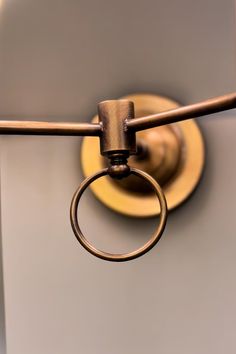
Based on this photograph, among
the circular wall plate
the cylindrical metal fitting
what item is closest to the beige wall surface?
the circular wall plate

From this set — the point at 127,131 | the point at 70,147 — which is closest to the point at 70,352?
the point at 70,147

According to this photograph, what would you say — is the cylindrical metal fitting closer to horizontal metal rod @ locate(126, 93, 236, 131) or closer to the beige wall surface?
horizontal metal rod @ locate(126, 93, 236, 131)

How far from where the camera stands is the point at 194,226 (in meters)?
0.57

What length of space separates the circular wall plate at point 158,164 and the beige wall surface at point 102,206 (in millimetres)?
21

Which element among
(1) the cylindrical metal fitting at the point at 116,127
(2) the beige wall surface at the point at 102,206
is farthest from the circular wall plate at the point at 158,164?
(1) the cylindrical metal fitting at the point at 116,127

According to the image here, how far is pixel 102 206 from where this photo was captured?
591mm

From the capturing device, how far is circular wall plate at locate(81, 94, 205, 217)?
55 cm

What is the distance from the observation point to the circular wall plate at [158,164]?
55 centimetres

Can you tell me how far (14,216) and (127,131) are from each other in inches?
15.4

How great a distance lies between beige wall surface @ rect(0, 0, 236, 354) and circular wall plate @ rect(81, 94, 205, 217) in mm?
21

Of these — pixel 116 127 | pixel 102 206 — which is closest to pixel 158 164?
pixel 102 206

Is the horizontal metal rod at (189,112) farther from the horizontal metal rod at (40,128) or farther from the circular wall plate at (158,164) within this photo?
the circular wall plate at (158,164)

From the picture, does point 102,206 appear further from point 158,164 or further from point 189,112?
point 189,112
